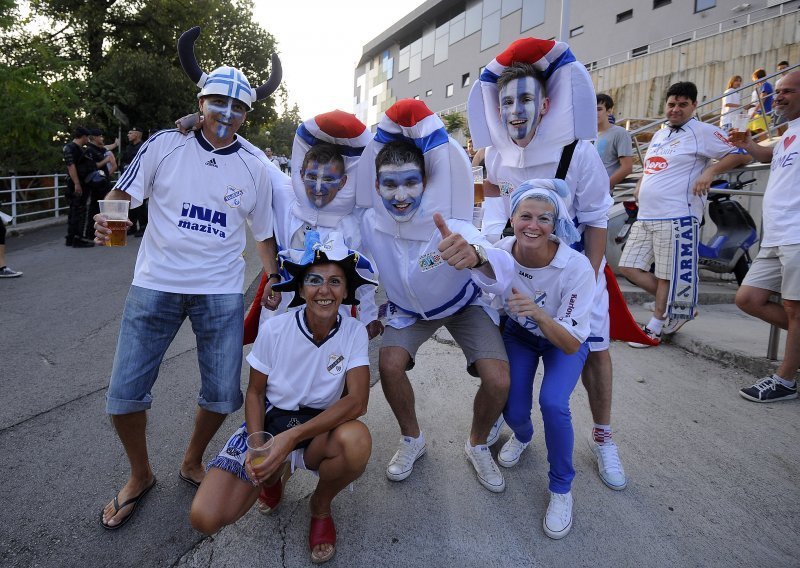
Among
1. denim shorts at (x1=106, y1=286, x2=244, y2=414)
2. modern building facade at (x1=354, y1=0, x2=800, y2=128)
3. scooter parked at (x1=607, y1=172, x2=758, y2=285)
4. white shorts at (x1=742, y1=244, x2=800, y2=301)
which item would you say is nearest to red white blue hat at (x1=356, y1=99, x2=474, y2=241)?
denim shorts at (x1=106, y1=286, x2=244, y2=414)

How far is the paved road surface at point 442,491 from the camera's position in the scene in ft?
6.93

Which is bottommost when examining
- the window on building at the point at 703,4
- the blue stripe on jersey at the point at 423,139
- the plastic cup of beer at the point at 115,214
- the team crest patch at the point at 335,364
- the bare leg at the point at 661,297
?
the team crest patch at the point at 335,364

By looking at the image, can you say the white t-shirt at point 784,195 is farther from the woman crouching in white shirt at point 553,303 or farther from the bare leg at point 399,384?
the bare leg at point 399,384

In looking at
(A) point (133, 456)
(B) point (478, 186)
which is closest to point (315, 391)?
(A) point (133, 456)

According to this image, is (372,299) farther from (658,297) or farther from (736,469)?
(658,297)

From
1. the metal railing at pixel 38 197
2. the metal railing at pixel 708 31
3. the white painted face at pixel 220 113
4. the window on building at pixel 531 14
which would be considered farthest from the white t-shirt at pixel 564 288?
the window on building at pixel 531 14

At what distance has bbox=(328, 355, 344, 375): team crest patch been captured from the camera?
232 cm

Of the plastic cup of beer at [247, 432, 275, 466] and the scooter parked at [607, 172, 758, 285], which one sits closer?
the plastic cup of beer at [247, 432, 275, 466]

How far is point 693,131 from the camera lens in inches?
161

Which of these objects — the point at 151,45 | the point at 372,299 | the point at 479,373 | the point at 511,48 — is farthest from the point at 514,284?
the point at 151,45

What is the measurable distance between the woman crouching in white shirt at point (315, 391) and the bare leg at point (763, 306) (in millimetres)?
2884

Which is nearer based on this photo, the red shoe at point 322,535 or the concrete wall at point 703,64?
the red shoe at point 322,535

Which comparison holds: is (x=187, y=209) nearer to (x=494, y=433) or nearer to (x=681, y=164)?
(x=494, y=433)

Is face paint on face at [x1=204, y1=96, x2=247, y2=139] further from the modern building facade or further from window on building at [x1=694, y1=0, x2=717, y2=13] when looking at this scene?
window on building at [x1=694, y1=0, x2=717, y2=13]
